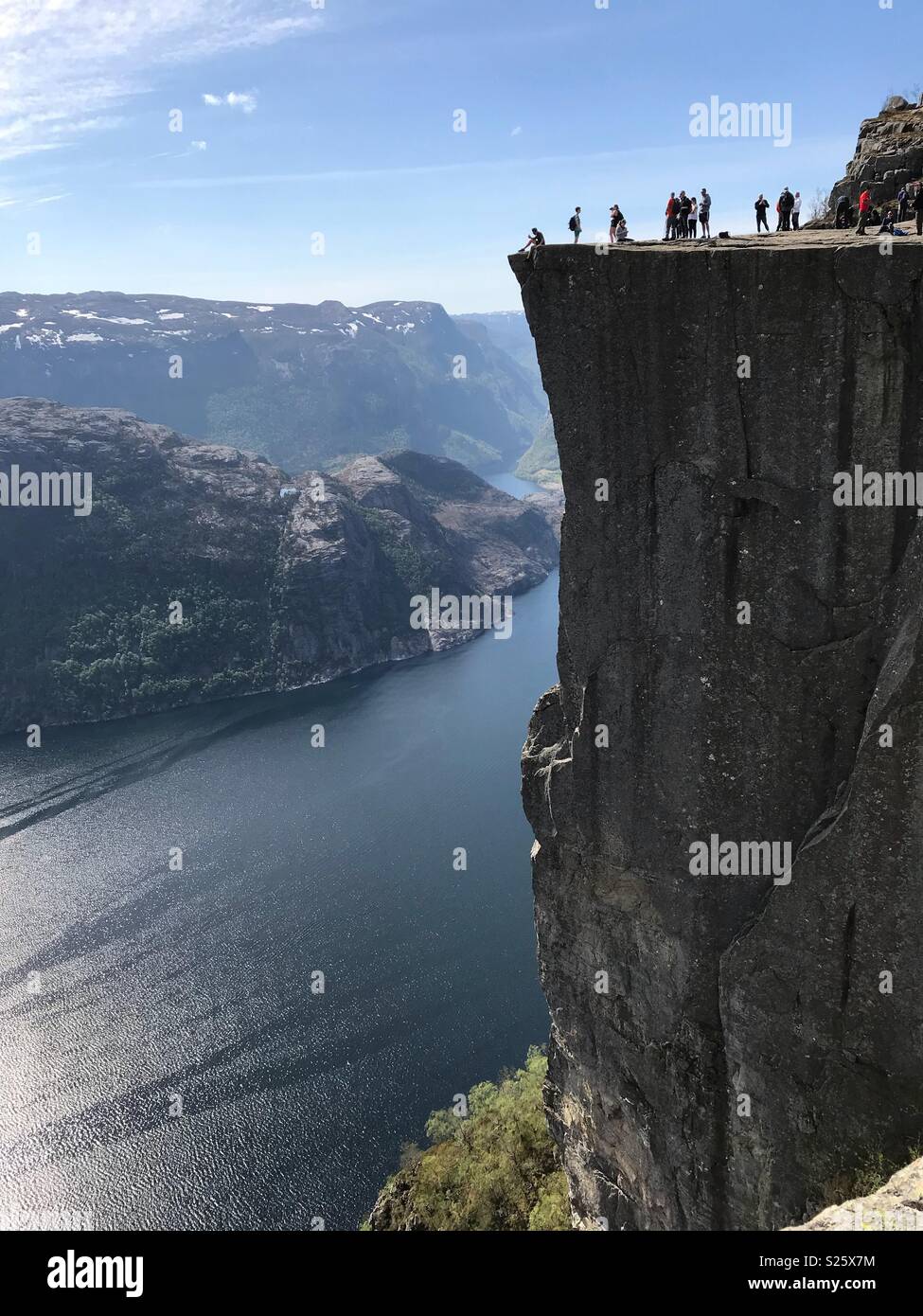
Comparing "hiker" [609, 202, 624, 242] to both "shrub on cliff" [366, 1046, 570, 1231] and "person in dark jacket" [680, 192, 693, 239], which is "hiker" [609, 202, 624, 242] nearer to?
"person in dark jacket" [680, 192, 693, 239]

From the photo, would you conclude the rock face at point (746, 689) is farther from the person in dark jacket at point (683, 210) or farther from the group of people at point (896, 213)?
the person in dark jacket at point (683, 210)

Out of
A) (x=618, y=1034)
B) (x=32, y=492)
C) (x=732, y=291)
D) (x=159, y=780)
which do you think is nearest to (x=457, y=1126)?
(x=618, y=1034)

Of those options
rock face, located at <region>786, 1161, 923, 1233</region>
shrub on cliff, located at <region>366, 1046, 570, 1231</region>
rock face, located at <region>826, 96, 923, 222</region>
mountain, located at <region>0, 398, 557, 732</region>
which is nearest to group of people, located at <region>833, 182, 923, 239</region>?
rock face, located at <region>826, 96, 923, 222</region>

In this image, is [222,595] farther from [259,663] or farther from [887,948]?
[887,948]

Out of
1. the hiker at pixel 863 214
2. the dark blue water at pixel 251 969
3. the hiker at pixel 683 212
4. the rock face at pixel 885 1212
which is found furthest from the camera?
the dark blue water at pixel 251 969

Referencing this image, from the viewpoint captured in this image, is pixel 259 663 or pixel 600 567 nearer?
pixel 600 567

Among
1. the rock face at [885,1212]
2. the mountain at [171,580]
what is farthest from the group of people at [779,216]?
the mountain at [171,580]
